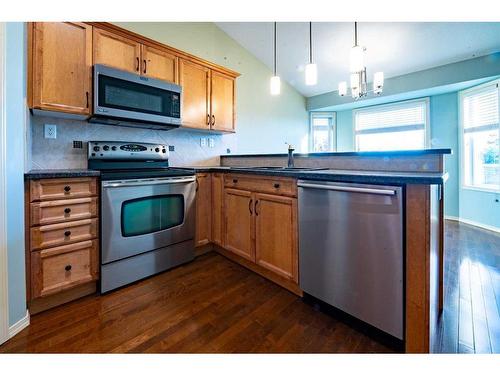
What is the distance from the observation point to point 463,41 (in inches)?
134

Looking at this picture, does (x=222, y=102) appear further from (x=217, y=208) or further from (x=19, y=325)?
(x=19, y=325)

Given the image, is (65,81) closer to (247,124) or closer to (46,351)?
(46,351)

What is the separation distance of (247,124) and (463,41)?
326 centimetres

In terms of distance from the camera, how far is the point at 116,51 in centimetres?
209

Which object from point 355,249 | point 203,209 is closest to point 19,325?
point 203,209

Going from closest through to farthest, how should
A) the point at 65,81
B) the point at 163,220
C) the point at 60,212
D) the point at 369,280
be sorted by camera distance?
the point at 369,280 → the point at 60,212 → the point at 65,81 → the point at 163,220

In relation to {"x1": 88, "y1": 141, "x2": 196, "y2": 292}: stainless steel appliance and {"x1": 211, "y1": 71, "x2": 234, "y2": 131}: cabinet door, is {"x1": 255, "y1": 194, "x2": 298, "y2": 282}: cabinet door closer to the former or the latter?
{"x1": 88, "y1": 141, "x2": 196, "y2": 292}: stainless steel appliance

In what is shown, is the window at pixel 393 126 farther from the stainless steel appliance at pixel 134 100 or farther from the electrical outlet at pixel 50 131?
the electrical outlet at pixel 50 131

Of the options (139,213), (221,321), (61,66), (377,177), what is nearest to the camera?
(377,177)

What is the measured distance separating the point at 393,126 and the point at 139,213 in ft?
17.5

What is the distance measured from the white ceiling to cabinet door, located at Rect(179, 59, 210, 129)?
1.41 metres
